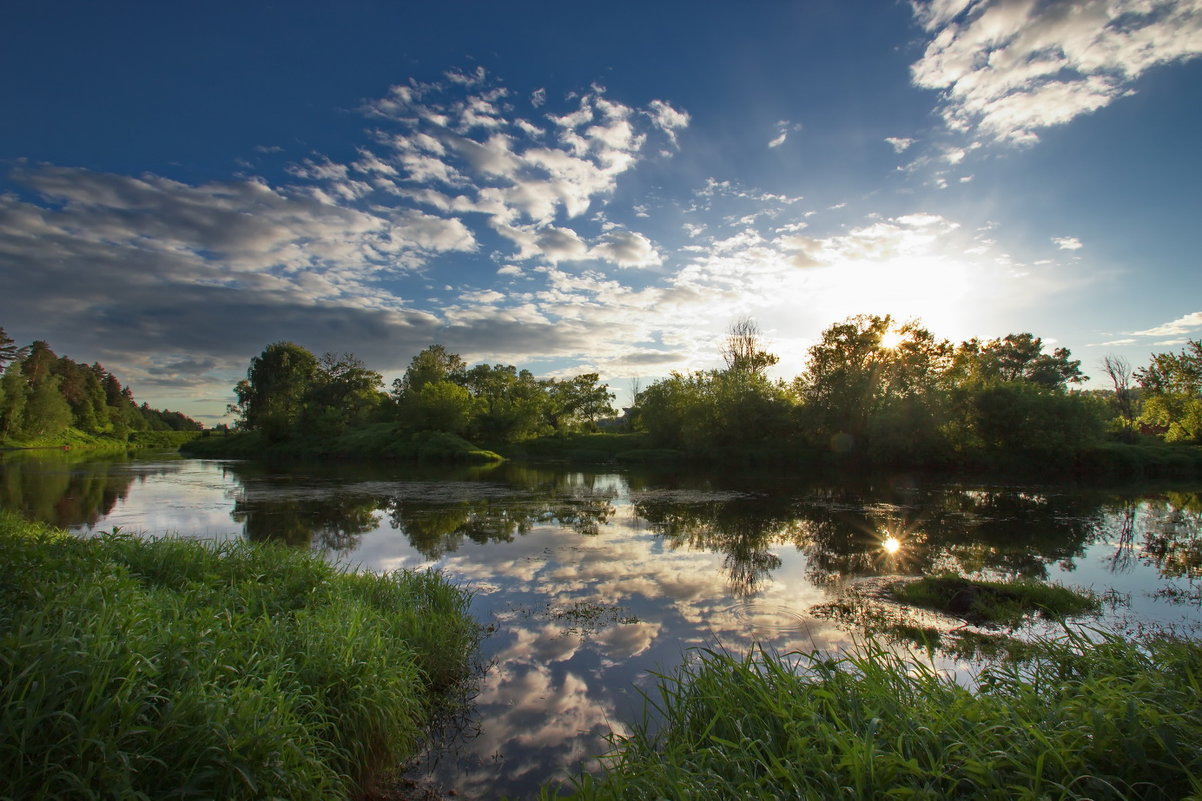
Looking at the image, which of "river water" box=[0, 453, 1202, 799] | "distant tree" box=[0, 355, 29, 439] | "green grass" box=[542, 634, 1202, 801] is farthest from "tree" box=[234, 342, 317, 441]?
"green grass" box=[542, 634, 1202, 801]

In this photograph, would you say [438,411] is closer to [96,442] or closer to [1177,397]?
[96,442]

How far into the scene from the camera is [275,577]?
8039mm

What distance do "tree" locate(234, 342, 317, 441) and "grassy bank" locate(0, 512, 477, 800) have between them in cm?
7504

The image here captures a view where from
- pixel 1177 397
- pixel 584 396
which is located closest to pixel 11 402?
pixel 584 396

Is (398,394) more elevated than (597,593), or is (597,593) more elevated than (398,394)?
(398,394)

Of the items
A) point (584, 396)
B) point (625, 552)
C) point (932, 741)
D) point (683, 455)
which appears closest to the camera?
point (932, 741)

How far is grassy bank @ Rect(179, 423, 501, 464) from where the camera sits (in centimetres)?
5994

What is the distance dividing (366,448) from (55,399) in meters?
44.7

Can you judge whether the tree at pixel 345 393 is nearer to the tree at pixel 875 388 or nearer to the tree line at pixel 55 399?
the tree line at pixel 55 399

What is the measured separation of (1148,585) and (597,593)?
1143 cm

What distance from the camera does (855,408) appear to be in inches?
1934

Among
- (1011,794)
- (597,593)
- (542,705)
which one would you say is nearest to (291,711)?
(542,705)

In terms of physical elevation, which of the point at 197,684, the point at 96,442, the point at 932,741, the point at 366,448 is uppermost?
the point at 96,442

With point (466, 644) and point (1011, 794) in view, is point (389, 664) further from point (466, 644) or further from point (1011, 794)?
point (1011, 794)
